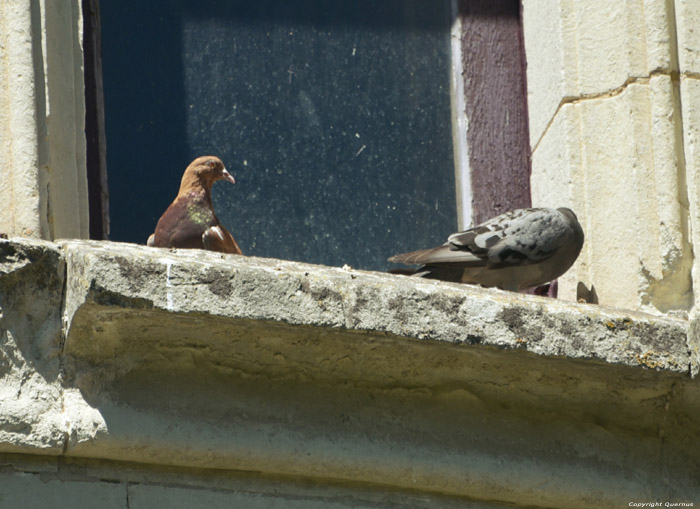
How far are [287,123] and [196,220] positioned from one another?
62 centimetres

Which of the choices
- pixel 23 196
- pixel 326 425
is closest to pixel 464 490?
pixel 326 425

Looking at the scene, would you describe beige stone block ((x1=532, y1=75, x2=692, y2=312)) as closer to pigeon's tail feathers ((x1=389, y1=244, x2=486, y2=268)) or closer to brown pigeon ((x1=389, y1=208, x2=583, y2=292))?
brown pigeon ((x1=389, y1=208, x2=583, y2=292))

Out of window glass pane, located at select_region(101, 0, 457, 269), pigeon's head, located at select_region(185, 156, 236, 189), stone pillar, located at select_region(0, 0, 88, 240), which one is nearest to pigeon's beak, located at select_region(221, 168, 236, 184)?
pigeon's head, located at select_region(185, 156, 236, 189)

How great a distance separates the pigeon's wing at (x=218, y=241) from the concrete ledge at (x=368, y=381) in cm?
68

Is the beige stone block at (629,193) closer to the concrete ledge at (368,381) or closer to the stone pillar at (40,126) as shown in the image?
the concrete ledge at (368,381)

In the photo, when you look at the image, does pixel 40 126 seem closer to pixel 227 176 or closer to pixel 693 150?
pixel 227 176

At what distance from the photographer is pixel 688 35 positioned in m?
3.56

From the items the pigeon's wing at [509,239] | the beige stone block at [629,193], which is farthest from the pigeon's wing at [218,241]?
the beige stone block at [629,193]

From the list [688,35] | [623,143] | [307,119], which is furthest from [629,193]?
[307,119]

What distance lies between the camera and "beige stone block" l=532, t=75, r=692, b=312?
3.45m

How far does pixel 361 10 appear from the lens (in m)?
4.18

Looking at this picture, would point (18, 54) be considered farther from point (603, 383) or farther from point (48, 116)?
point (603, 383)

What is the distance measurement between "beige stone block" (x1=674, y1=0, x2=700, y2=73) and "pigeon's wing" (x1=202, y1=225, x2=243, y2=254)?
→ 140 centimetres

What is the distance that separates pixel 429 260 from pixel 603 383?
33.4 inches
